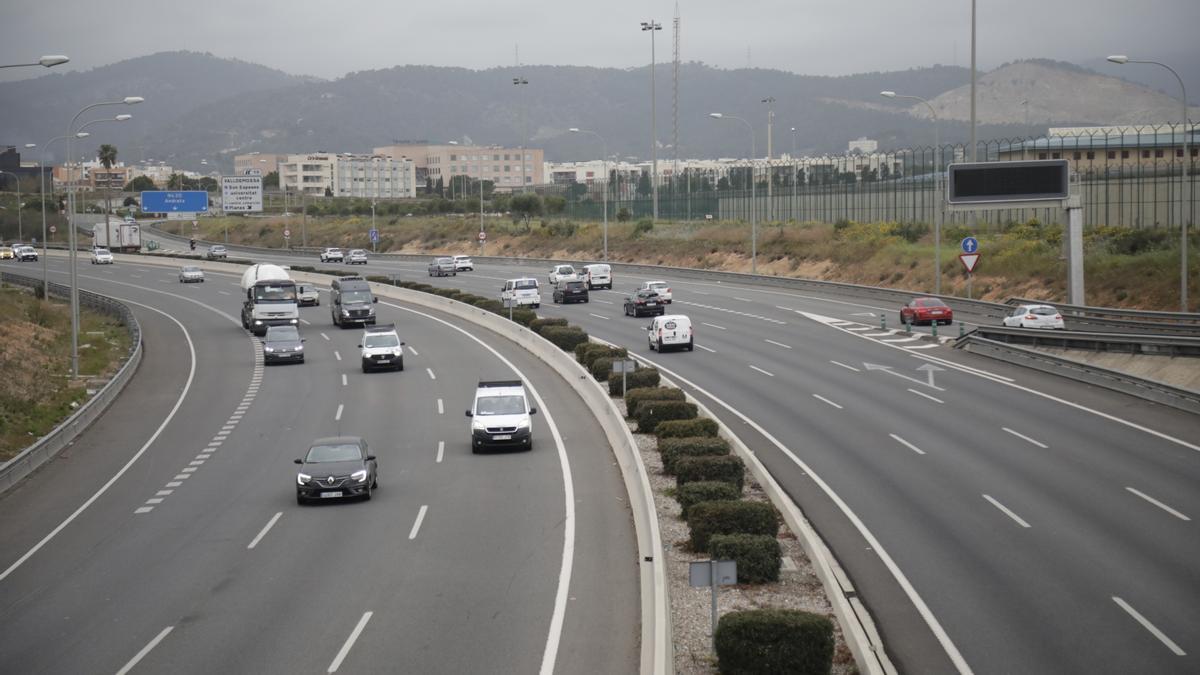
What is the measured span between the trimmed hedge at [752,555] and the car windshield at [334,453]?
10595 mm

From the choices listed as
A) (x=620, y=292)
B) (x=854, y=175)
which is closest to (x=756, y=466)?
(x=620, y=292)

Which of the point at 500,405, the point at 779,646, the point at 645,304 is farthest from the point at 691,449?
the point at 645,304

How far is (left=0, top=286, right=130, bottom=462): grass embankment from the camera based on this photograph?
1414 inches

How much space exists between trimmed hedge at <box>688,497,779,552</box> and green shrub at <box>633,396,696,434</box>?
9995 millimetres

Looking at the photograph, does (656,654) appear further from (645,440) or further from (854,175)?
(854,175)

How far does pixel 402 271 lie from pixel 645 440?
2701 inches

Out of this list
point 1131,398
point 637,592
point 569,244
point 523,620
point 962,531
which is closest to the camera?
point 523,620

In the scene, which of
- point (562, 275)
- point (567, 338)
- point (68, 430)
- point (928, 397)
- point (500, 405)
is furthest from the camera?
point (562, 275)

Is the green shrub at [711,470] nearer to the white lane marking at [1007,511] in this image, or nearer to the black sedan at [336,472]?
the white lane marking at [1007,511]

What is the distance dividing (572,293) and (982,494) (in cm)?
4315

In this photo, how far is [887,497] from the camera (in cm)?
2411

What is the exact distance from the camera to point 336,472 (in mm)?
25656

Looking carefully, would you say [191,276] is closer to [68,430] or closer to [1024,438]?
[68,430]

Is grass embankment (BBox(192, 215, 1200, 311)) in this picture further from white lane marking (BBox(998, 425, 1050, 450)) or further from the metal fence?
white lane marking (BBox(998, 425, 1050, 450))
